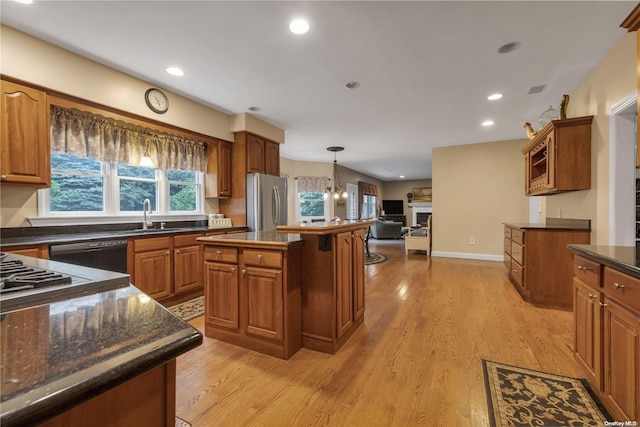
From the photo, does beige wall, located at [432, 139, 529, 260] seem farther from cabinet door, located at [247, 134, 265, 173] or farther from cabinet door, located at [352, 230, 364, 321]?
cabinet door, located at [352, 230, 364, 321]

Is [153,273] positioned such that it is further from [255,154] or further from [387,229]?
[387,229]

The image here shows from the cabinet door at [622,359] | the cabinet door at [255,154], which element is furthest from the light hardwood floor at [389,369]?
the cabinet door at [255,154]

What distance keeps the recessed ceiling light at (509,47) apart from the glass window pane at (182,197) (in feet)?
13.5

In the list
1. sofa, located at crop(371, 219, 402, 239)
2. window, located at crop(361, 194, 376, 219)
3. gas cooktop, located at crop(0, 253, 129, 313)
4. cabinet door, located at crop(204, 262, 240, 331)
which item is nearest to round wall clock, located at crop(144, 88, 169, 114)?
cabinet door, located at crop(204, 262, 240, 331)

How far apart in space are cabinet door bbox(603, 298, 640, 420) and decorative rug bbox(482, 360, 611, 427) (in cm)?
18

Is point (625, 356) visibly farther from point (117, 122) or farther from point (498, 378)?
point (117, 122)

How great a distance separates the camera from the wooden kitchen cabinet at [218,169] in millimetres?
4203

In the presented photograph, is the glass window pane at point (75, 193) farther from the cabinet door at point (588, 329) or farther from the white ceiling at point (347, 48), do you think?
the cabinet door at point (588, 329)

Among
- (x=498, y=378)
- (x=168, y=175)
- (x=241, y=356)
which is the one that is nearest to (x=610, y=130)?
(x=498, y=378)

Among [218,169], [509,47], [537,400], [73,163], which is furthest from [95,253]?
[509,47]

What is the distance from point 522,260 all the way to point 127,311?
4010mm

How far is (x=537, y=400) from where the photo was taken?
5.40 feet

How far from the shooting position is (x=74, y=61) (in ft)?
8.71

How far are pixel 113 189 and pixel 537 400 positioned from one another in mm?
4328
